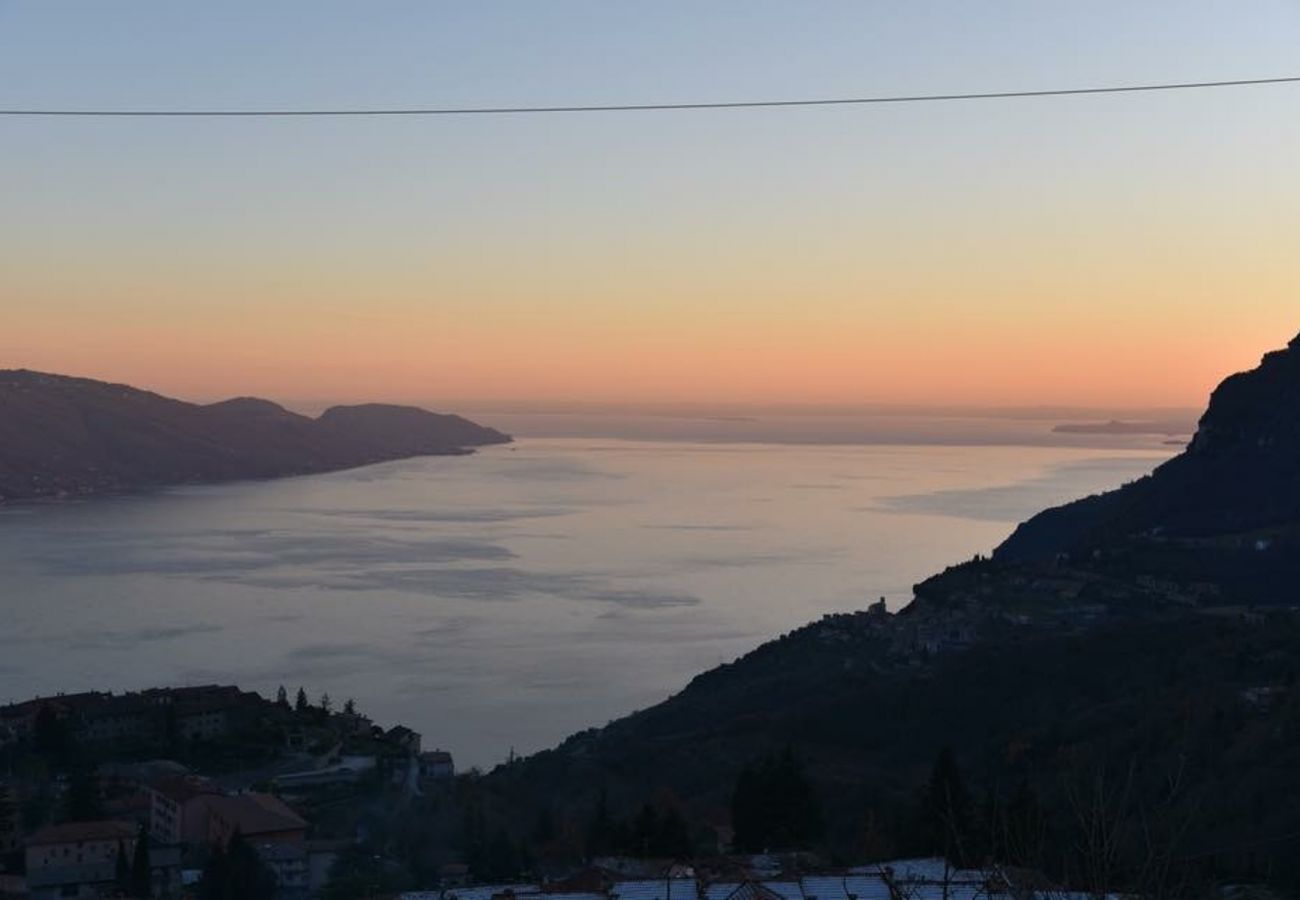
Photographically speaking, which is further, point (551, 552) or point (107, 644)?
point (551, 552)

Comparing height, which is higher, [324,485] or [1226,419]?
[1226,419]

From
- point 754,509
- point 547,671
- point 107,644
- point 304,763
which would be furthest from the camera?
point 754,509

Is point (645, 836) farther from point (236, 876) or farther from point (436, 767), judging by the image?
point (436, 767)

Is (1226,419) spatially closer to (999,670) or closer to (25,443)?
(999,670)

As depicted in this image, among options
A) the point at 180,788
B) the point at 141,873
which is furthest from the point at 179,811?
the point at 141,873

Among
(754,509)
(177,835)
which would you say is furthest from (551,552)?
(177,835)

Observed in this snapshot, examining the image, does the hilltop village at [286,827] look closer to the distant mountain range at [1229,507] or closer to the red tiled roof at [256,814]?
the red tiled roof at [256,814]
